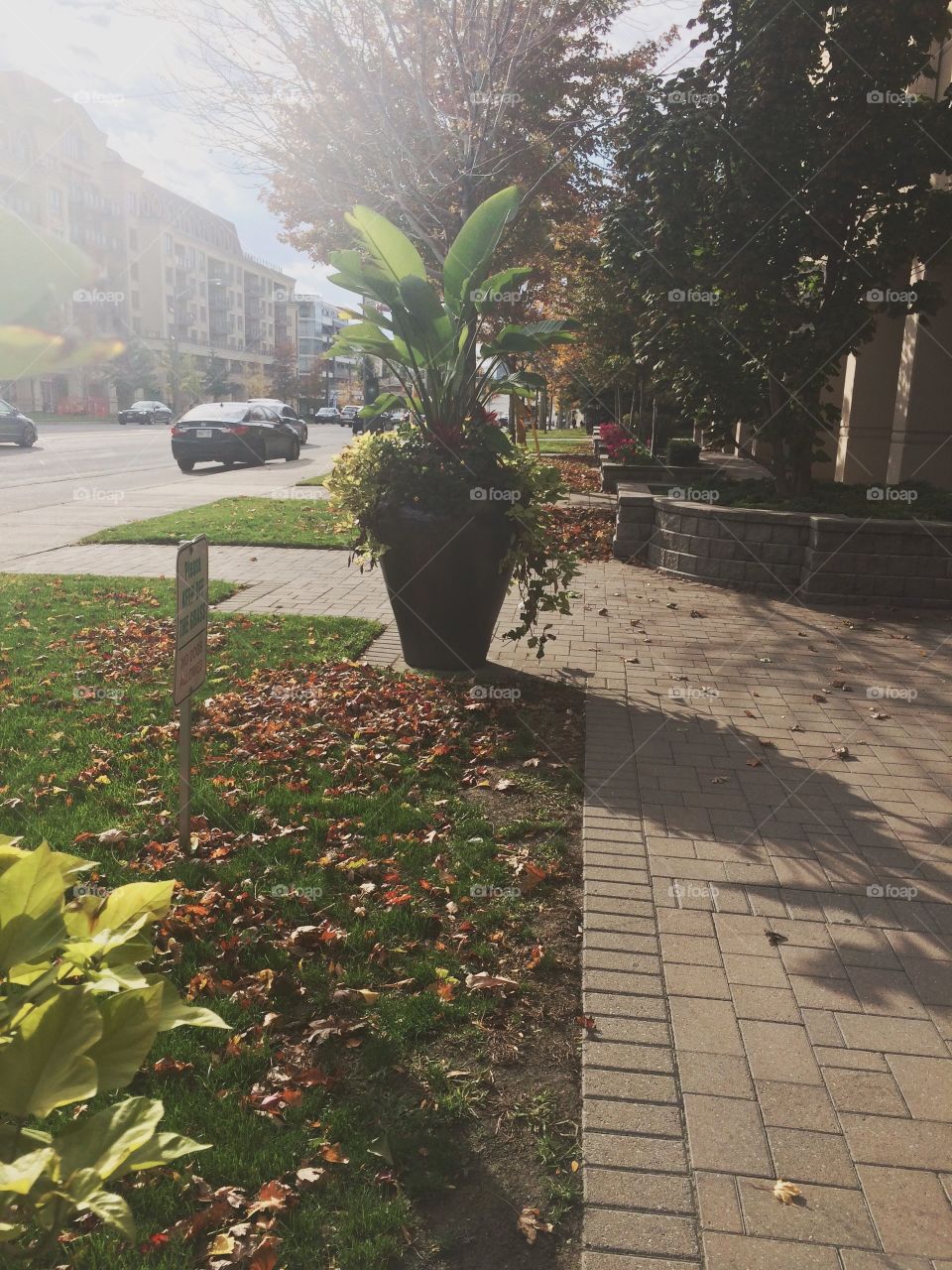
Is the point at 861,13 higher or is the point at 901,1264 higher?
the point at 861,13

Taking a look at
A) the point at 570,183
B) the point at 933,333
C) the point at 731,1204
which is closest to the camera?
the point at 731,1204

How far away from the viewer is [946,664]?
26.9ft

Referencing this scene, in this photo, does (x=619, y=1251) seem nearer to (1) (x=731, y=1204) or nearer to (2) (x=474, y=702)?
(1) (x=731, y=1204)

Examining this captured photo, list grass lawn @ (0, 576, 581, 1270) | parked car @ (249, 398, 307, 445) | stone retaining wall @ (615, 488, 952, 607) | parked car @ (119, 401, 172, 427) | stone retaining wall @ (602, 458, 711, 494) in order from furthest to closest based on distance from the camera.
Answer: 1. parked car @ (119, 401, 172, 427)
2. parked car @ (249, 398, 307, 445)
3. stone retaining wall @ (602, 458, 711, 494)
4. stone retaining wall @ (615, 488, 952, 607)
5. grass lawn @ (0, 576, 581, 1270)

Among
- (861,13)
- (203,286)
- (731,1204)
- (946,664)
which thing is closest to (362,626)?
(946,664)

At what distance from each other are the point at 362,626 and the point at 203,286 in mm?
93886

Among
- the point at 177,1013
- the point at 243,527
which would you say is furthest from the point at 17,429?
the point at 177,1013

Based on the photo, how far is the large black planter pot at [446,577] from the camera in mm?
7113

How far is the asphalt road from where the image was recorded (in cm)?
1458

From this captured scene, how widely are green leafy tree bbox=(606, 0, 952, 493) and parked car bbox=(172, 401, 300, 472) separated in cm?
1543

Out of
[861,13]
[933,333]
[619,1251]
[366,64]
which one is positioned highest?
[366,64]

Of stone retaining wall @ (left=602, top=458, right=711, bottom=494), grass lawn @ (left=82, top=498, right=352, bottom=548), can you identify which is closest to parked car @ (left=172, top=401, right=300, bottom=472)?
grass lawn @ (left=82, top=498, right=352, bottom=548)

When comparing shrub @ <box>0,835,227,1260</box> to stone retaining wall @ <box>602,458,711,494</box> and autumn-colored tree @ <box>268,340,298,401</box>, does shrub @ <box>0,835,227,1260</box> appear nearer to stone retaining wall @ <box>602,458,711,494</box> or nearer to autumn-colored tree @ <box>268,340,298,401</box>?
stone retaining wall @ <box>602,458,711,494</box>

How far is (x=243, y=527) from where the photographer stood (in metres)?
14.7
